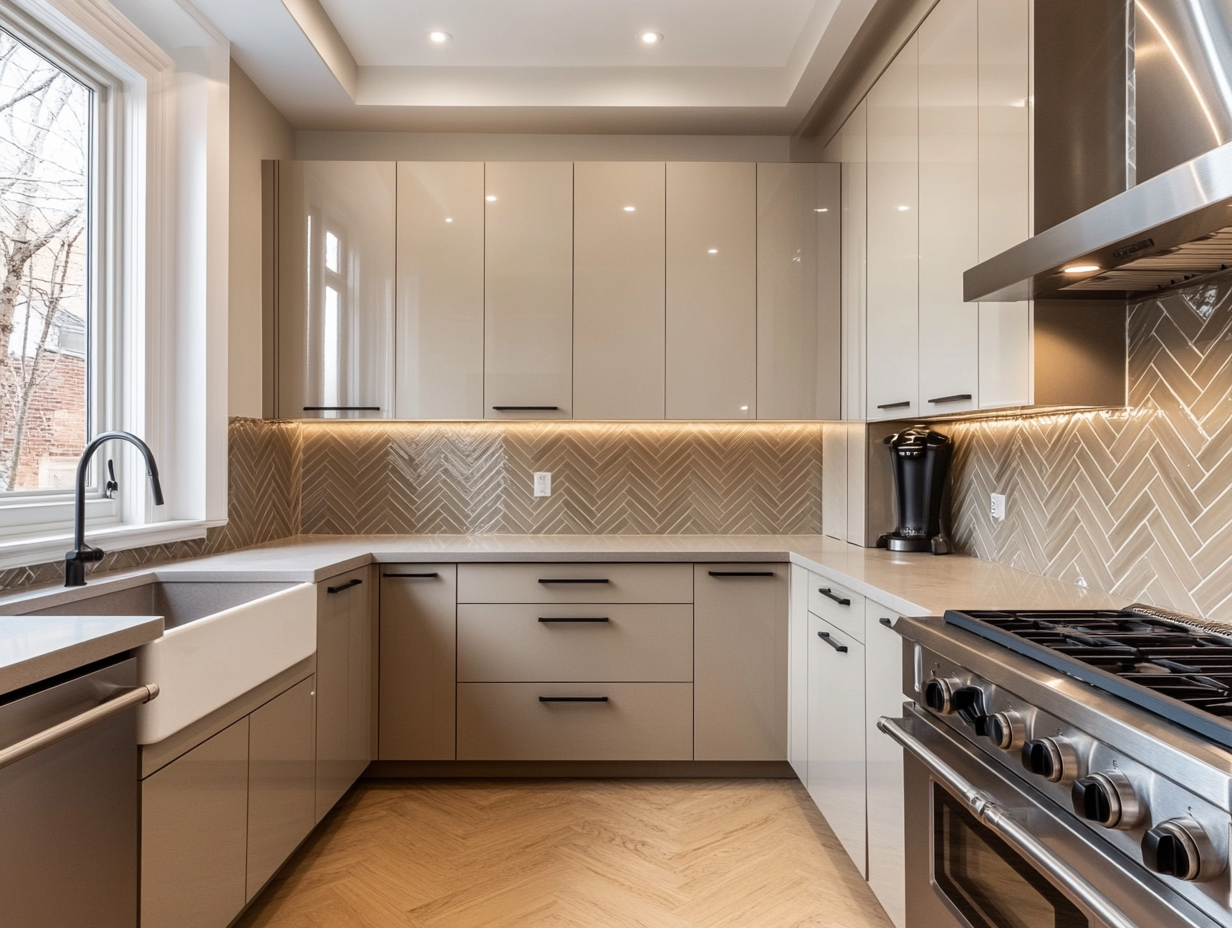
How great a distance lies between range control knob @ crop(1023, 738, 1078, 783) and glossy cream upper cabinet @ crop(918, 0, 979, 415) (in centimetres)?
108

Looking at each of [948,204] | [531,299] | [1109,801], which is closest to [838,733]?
[1109,801]

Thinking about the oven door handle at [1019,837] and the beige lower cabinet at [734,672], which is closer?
the oven door handle at [1019,837]

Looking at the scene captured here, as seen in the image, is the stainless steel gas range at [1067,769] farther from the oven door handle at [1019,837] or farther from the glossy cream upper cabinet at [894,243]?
the glossy cream upper cabinet at [894,243]

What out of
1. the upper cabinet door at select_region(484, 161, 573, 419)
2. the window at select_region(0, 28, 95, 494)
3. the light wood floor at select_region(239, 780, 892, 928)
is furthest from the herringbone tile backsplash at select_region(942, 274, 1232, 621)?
the window at select_region(0, 28, 95, 494)

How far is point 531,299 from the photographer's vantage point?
117 inches

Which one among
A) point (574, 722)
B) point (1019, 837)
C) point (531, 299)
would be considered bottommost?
point (574, 722)

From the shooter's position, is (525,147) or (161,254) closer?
(161,254)

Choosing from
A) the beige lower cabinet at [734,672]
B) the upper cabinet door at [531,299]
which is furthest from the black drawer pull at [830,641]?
the upper cabinet door at [531,299]

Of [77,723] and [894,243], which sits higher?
[894,243]

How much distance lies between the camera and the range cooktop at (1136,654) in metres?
0.91

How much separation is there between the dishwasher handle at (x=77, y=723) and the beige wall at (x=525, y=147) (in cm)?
259

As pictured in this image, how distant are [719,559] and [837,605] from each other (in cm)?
58

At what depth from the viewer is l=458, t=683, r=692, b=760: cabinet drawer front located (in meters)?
2.69

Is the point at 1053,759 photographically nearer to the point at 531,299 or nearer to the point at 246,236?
the point at 531,299
